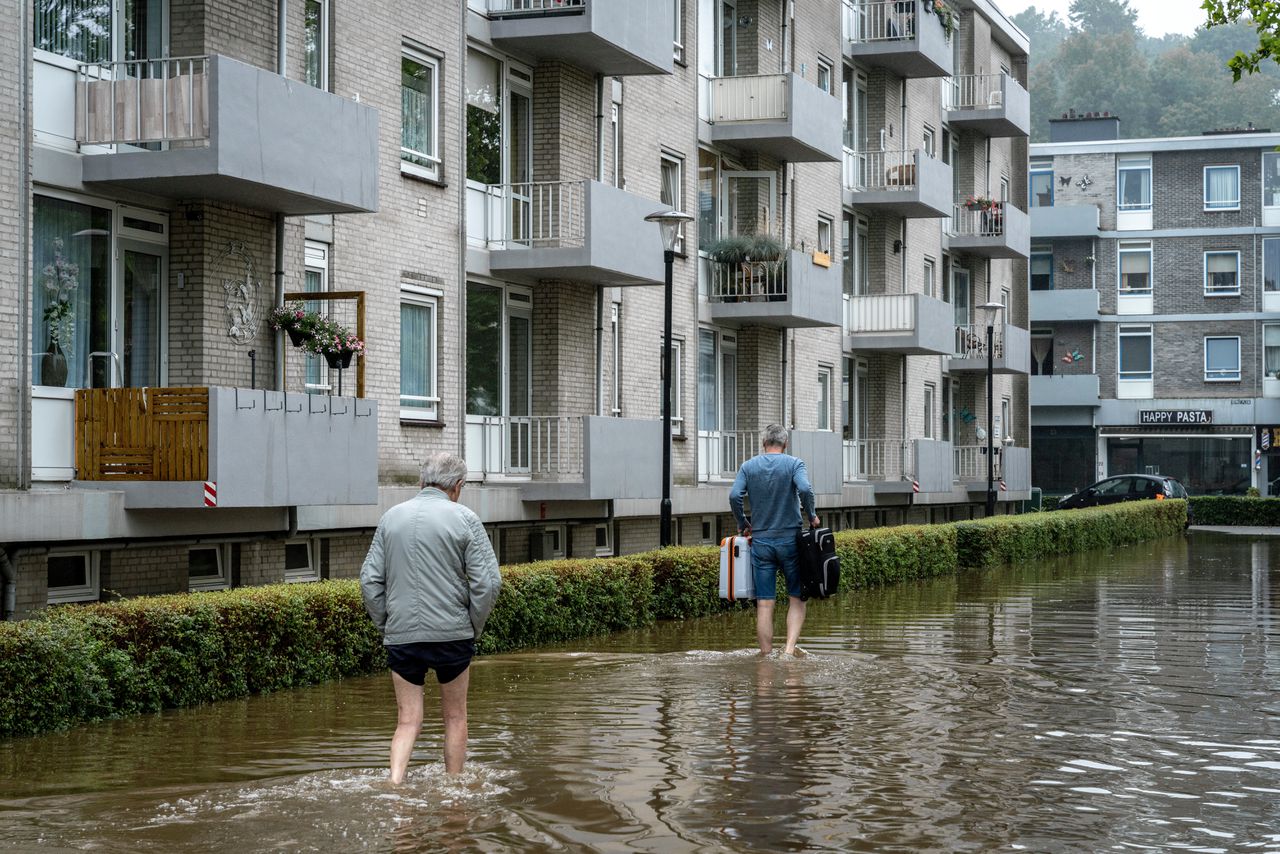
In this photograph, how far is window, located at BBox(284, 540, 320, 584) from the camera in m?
18.2

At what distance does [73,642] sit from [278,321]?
6390mm

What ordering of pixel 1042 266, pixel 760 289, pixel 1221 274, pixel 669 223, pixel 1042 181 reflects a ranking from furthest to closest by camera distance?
pixel 1042 181
pixel 1042 266
pixel 1221 274
pixel 760 289
pixel 669 223

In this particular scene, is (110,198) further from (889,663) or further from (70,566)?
(889,663)

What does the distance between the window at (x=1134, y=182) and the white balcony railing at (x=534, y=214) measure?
4401 cm

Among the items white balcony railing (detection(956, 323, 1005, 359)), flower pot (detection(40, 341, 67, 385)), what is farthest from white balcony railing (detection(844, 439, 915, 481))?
flower pot (detection(40, 341, 67, 385))

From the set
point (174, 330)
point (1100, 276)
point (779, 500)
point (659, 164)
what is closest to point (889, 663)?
point (779, 500)

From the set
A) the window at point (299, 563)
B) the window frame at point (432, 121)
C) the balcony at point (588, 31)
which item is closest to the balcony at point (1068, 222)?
the balcony at point (588, 31)

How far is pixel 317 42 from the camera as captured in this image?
18484mm

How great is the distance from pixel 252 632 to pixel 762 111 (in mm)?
17709

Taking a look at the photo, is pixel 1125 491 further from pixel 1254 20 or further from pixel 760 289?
pixel 1254 20

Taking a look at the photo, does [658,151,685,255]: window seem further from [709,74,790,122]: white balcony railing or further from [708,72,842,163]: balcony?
[709,74,790,122]: white balcony railing

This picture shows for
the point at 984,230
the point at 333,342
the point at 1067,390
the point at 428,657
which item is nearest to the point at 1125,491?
the point at 1067,390

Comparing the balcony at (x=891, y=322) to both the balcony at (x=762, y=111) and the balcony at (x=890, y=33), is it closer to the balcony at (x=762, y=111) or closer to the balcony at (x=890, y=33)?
the balcony at (x=890, y=33)

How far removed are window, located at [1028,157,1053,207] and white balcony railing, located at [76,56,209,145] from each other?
2039 inches
